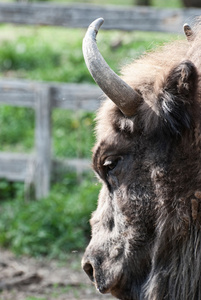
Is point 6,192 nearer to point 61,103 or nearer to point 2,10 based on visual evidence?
point 61,103

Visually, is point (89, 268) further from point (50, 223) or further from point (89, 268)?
point (50, 223)

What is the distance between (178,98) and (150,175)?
1.51 feet

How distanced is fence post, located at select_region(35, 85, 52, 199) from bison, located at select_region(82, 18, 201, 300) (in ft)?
14.5

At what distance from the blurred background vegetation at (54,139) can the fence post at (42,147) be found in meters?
0.16

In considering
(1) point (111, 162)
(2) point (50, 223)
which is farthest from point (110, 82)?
(2) point (50, 223)

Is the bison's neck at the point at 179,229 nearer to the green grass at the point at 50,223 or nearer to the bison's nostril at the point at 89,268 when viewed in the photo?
the bison's nostril at the point at 89,268

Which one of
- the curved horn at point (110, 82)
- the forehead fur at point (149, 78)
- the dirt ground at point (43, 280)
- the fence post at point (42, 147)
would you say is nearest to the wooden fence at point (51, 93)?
the fence post at point (42, 147)

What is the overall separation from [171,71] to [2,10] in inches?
277

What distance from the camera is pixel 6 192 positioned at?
8602 millimetres

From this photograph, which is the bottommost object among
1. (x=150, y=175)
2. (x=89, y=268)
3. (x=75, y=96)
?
(x=89, y=268)

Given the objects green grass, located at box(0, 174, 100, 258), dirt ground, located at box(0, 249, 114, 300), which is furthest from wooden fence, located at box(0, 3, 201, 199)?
dirt ground, located at box(0, 249, 114, 300)

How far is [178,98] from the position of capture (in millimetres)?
3348

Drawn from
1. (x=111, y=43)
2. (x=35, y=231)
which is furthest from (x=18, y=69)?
(x=35, y=231)

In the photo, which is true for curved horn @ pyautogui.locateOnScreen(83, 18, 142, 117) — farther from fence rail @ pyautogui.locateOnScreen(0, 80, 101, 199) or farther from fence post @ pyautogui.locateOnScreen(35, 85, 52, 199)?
fence post @ pyautogui.locateOnScreen(35, 85, 52, 199)
